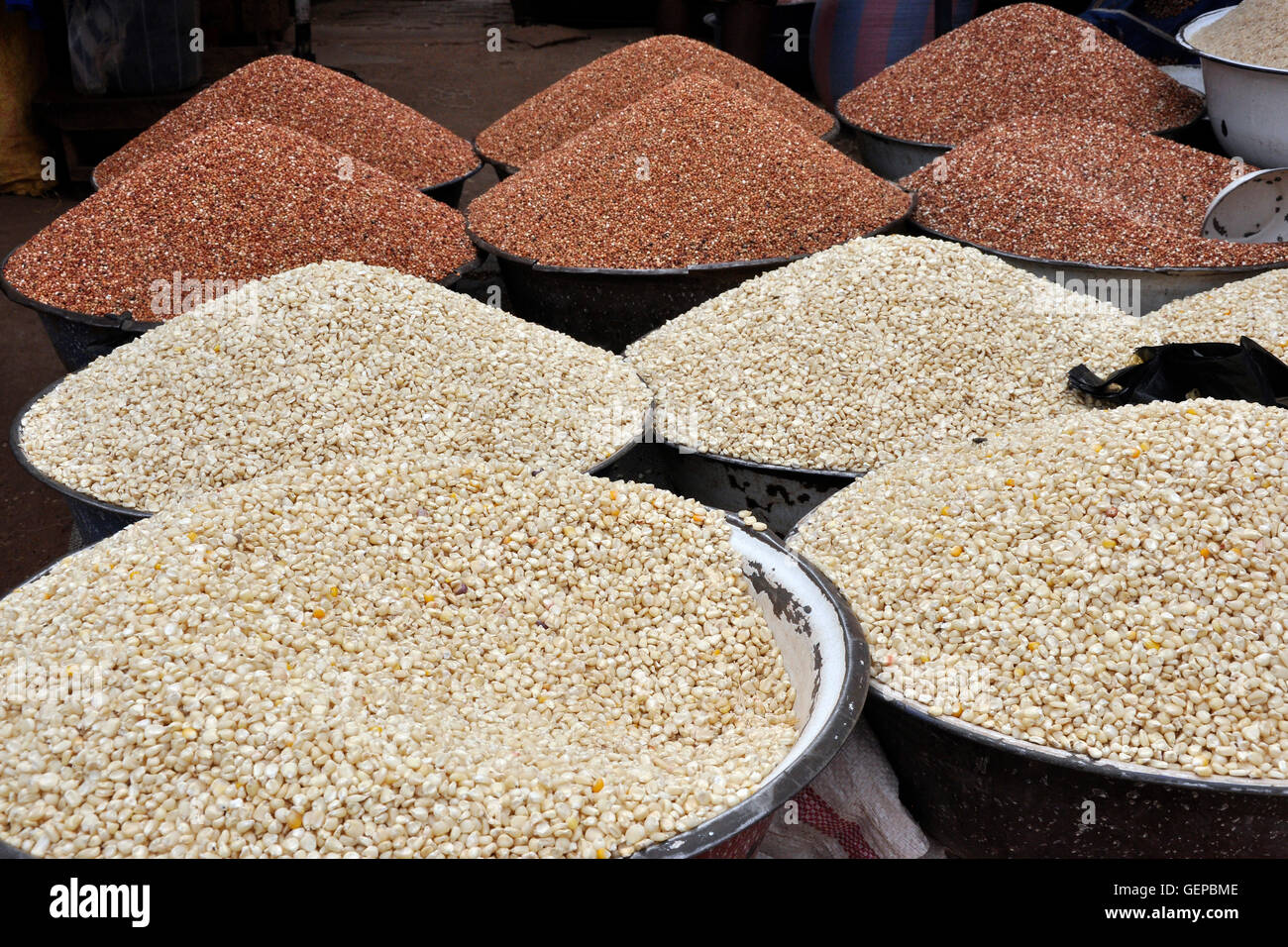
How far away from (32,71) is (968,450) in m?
5.11

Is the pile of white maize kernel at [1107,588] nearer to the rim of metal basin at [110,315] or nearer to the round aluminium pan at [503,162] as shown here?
the rim of metal basin at [110,315]

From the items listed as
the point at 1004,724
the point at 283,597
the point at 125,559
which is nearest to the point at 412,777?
the point at 283,597

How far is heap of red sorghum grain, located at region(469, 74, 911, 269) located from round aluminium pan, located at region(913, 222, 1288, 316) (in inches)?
16.6

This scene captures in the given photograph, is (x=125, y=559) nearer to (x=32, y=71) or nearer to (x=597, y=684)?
(x=597, y=684)

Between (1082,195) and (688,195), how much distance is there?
42.1 inches

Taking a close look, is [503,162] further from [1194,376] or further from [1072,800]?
[1072,800]

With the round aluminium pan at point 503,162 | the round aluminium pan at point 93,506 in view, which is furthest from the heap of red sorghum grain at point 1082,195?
the round aluminium pan at point 93,506

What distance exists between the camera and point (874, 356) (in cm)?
209

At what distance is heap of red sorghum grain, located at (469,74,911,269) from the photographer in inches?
105

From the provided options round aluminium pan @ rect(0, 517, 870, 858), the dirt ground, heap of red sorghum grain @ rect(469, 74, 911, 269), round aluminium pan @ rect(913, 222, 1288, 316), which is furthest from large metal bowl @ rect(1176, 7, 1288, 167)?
the dirt ground

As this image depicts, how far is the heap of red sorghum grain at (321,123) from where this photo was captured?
3.52 m

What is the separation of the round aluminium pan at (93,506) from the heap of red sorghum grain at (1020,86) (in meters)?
2.43

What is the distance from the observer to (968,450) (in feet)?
5.64

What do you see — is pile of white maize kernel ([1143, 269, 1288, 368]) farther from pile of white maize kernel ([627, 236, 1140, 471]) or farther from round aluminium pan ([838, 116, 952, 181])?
round aluminium pan ([838, 116, 952, 181])
